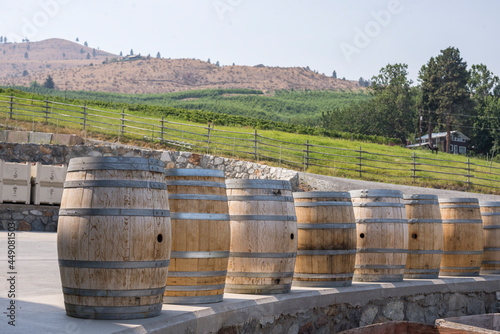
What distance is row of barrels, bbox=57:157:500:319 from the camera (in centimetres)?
394

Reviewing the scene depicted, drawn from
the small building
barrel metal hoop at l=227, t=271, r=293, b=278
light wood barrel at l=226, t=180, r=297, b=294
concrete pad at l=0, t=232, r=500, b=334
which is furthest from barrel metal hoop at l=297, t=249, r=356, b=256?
the small building

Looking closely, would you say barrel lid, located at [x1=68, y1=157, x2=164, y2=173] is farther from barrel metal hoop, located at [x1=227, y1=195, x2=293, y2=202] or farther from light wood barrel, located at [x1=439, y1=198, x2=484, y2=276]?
light wood barrel, located at [x1=439, y1=198, x2=484, y2=276]

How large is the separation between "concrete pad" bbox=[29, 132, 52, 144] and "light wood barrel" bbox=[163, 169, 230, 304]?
48.7ft

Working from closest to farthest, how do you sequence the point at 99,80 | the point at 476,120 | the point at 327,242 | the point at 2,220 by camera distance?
the point at 327,242
the point at 2,220
the point at 476,120
the point at 99,80

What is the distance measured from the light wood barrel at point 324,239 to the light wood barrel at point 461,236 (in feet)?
7.21

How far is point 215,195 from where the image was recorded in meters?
4.80

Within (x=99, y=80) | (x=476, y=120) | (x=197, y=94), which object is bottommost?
(x=476, y=120)

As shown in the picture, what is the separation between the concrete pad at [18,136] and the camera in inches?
726

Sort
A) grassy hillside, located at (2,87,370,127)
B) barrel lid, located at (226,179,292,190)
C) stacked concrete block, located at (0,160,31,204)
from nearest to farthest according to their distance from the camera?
1. barrel lid, located at (226,179,292,190)
2. stacked concrete block, located at (0,160,31,204)
3. grassy hillside, located at (2,87,370,127)

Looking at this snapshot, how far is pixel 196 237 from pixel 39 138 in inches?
606

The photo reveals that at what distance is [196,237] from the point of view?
4.64 meters

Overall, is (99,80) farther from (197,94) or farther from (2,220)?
(2,220)

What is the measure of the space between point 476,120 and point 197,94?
6299cm

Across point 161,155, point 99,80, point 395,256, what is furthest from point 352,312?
point 99,80
